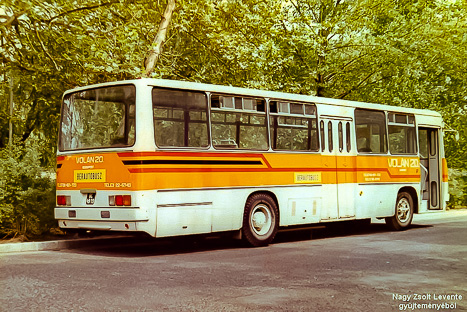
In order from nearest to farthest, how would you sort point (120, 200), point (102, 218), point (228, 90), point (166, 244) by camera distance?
point (120, 200) → point (102, 218) → point (228, 90) → point (166, 244)

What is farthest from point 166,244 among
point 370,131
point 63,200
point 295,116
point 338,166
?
point 370,131

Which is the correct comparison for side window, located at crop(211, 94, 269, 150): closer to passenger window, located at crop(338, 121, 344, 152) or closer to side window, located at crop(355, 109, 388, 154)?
passenger window, located at crop(338, 121, 344, 152)

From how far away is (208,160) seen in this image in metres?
12.0

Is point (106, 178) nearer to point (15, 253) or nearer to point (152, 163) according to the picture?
point (152, 163)

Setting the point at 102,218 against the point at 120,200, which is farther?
the point at 102,218

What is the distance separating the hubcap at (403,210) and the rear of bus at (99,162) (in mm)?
8142

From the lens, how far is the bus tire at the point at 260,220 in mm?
12695

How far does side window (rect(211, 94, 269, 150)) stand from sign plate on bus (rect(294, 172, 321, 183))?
1.13 m

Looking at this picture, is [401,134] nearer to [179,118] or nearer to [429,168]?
[429,168]

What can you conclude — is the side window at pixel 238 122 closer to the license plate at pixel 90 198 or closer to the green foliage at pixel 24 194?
the license plate at pixel 90 198

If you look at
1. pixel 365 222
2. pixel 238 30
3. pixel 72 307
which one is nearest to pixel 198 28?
pixel 238 30

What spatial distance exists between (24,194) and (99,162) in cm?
253

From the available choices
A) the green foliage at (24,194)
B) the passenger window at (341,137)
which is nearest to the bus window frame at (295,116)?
the passenger window at (341,137)

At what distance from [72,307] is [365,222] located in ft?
44.0
